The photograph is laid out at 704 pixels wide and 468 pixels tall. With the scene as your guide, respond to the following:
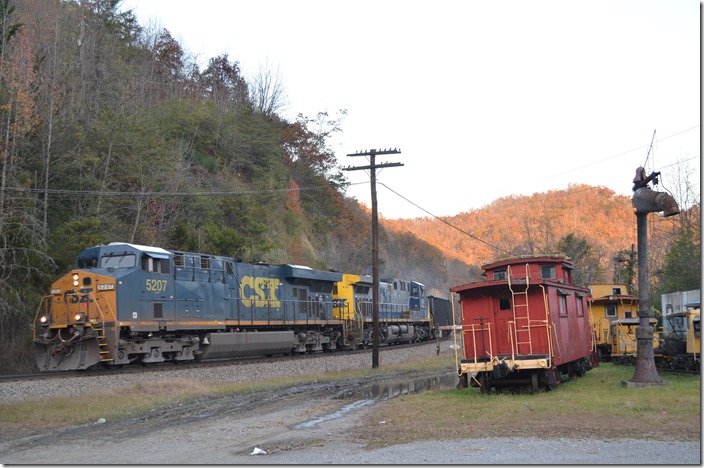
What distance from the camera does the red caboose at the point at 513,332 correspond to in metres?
15.3

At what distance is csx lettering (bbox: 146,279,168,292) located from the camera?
21.6 metres

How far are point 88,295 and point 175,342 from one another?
3.60m

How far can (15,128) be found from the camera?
24.3m

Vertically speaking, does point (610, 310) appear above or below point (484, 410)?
above

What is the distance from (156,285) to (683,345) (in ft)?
51.7

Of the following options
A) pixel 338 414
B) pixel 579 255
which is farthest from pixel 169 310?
pixel 579 255

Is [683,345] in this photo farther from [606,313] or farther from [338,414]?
[338,414]

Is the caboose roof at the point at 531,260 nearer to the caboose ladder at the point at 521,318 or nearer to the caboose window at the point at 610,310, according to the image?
the caboose ladder at the point at 521,318

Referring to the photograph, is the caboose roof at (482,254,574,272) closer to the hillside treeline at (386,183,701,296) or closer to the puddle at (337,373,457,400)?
the puddle at (337,373,457,400)

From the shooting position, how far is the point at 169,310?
882 inches

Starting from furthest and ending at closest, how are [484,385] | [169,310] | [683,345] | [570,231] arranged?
[570,231]
[169,310]
[683,345]
[484,385]

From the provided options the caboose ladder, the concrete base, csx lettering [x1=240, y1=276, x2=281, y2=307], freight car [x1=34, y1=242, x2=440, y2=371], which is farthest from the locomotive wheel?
csx lettering [x1=240, y1=276, x2=281, y2=307]

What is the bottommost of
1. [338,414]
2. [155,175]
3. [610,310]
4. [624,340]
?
[338,414]

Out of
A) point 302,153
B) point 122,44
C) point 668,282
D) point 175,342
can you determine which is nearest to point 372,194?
point 175,342
